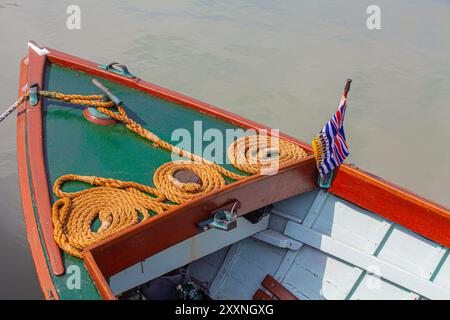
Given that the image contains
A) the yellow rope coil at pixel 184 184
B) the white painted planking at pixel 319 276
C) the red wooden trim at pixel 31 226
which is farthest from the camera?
the white painted planking at pixel 319 276

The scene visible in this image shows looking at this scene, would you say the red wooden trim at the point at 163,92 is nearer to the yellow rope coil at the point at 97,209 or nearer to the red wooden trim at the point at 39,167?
the red wooden trim at the point at 39,167

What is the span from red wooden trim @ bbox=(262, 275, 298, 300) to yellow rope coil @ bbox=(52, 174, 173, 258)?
5.77 ft

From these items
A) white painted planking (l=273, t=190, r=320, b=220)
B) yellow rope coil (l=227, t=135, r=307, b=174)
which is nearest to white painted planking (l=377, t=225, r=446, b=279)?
white painted planking (l=273, t=190, r=320, b=220)

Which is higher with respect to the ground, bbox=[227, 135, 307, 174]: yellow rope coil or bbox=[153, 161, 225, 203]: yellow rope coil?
bbox=[227, 135, 307, 174]: yellow rope coil

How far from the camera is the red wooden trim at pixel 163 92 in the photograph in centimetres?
467

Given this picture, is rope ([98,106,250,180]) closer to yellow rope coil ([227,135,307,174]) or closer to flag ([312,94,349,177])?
yellow rope coil ([227,135,307,174])

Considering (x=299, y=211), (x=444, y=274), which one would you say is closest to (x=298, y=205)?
(x=299, y=211)

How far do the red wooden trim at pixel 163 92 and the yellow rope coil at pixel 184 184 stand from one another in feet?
3.02

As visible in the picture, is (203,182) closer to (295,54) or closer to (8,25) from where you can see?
(295,54)

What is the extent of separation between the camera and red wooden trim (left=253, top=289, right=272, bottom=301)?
15.1 ft

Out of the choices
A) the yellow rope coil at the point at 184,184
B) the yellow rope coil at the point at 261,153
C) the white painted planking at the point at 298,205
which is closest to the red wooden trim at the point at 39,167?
the yellow rope coil at the point at 184,184

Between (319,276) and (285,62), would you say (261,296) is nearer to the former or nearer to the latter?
(319,276)

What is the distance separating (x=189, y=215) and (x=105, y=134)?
1.41m

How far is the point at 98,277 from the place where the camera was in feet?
9.10
